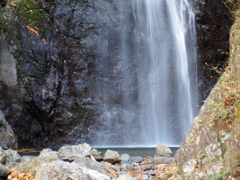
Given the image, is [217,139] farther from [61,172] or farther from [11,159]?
[11,159]

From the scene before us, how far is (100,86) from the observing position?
49.1 feet

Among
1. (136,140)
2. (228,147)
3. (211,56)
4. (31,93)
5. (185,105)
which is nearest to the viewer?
(228,147)

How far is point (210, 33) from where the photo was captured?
16922 millimetres

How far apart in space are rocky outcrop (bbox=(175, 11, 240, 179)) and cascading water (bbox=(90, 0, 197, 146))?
10943mm

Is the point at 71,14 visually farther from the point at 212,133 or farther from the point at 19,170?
the point at 212,133

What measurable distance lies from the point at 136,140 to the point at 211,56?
26.7 ft

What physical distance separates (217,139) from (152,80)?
1290cm

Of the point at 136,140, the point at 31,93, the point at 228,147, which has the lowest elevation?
the point at 136,140

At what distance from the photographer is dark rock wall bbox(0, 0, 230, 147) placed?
1336 cm

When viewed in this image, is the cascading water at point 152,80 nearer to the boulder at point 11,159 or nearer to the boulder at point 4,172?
the boulder at point 11,159

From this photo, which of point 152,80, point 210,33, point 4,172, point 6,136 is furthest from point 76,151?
point 210,33

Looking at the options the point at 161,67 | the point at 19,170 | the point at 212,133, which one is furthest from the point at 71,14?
the point at 212,133

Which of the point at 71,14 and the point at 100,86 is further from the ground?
the point at 71,14

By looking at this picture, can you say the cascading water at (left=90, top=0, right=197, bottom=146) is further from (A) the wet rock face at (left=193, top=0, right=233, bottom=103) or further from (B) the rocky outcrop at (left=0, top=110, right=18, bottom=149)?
(B) the rocky outcrop at (left=0, top=110, right=18, bottom=149)
